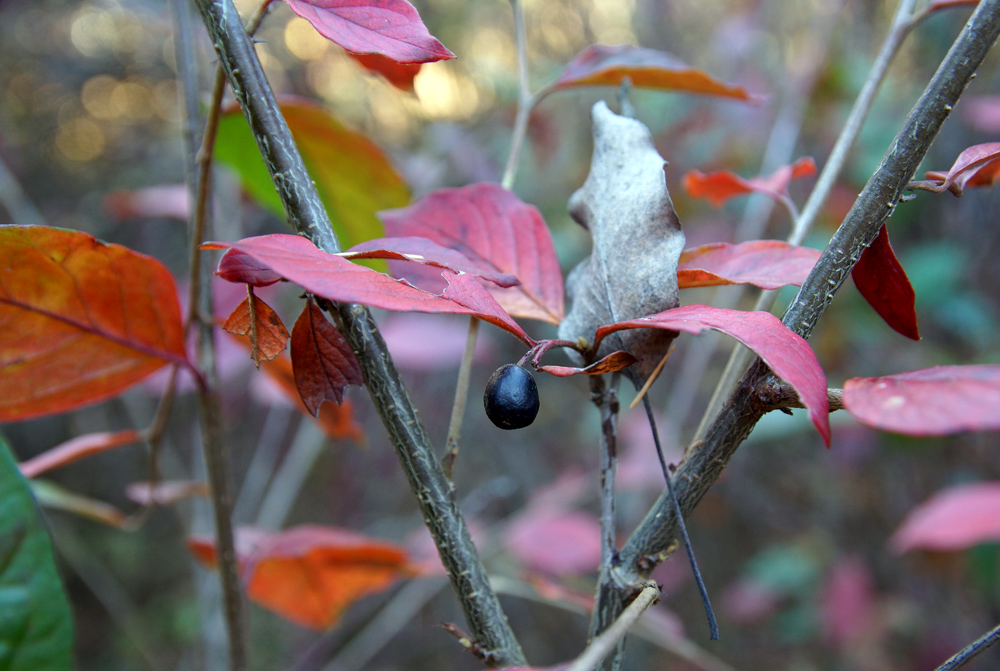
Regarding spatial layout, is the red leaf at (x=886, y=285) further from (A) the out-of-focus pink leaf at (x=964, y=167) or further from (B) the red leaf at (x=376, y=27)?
(B) the red leaf at (x=376, y=27)

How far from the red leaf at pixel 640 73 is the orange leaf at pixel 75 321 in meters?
0.36

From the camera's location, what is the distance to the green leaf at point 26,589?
39cm

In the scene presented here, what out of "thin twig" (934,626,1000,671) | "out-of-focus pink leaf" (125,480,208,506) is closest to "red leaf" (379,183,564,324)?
"thin twig" (934,626,1000,671)

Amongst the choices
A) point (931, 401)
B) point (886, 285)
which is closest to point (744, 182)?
point (886, 285)

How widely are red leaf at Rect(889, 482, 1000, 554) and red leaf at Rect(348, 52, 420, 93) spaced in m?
0.89

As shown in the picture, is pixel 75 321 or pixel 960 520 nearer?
pixel 75 321

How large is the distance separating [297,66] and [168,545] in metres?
2.59

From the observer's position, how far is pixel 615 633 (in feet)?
0.85

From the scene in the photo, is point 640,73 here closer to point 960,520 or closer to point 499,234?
point 499,234

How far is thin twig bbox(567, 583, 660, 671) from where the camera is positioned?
25 cm

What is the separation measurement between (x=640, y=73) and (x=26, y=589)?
57 cm

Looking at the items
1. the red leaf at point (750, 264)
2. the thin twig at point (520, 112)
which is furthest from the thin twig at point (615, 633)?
the thin twig at point (520, 112)

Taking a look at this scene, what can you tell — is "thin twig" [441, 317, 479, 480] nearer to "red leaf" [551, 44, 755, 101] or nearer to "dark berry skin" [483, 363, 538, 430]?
"dark berry skin" [483, 363, 538, 430]

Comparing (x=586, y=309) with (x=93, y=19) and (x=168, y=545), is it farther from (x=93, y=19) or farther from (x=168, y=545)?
(x=93, y=19)
